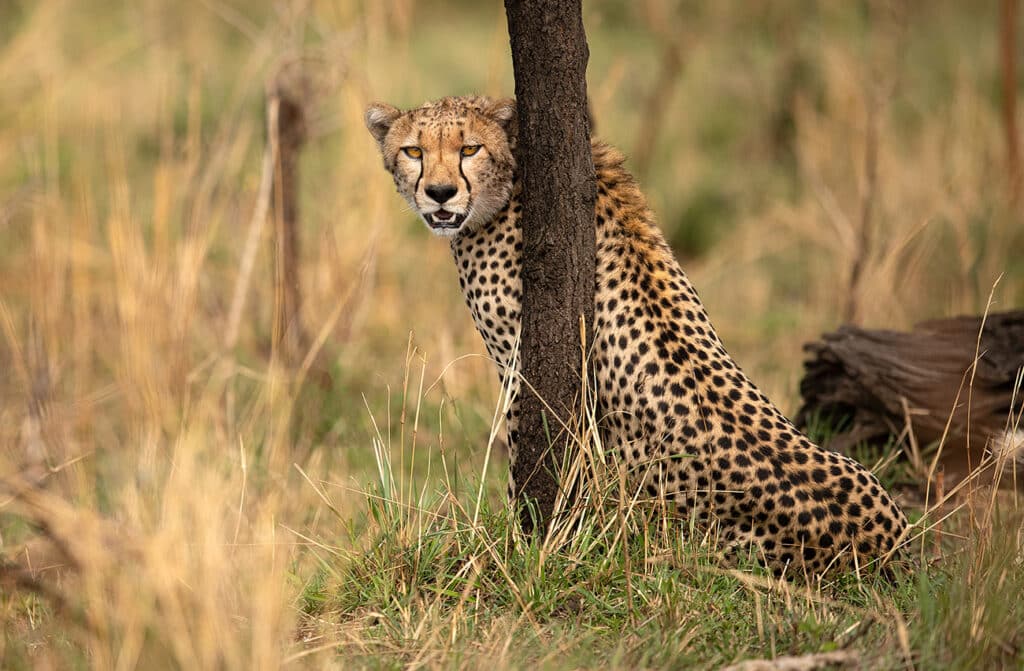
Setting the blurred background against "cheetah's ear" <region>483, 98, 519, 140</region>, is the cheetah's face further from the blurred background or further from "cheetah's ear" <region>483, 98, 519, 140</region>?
the blurred background

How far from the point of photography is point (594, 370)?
2.79m

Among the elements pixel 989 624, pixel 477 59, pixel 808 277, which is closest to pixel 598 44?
pixel 477 59

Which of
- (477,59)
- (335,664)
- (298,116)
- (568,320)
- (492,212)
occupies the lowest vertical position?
(335,664)

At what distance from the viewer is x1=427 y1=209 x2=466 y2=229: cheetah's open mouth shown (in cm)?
297

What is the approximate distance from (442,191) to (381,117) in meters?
0.44

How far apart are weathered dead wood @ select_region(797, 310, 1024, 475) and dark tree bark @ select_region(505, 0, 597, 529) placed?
4.20 ft

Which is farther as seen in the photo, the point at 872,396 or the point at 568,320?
the point at 872,396

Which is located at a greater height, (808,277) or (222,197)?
(222,197)

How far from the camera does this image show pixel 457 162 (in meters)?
2.98

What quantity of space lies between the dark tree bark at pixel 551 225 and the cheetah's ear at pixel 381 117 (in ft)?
1.90

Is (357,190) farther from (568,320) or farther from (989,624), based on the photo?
(989,624)

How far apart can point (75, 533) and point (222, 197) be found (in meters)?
2.92

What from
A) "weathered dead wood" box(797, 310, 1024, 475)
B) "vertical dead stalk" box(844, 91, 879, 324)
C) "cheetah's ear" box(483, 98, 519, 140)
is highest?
"cheetah's ear" box(483, 98, 519, 140)

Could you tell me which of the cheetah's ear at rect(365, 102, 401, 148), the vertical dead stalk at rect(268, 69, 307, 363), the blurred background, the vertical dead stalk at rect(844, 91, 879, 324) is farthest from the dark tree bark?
the vertical dead stalk at rect(844, 91, 879, 324)
